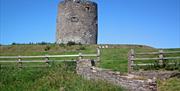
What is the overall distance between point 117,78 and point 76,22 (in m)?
24.3

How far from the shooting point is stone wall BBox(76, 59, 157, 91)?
1269 centimetres

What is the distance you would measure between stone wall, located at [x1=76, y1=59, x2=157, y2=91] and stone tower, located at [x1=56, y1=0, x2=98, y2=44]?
20323 millimetres

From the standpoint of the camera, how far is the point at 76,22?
125ft

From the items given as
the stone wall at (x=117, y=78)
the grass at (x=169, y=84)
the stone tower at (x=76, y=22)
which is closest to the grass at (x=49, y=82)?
the stone wall at (x=117, y=78)

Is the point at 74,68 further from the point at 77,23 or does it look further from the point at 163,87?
the point at 77,23

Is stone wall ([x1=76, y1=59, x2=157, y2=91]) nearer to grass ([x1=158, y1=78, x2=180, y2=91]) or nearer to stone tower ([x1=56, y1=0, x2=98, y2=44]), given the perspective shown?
grass ([x1=158, y1=78, x2=180, y2=91])

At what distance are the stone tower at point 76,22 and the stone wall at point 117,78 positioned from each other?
20323 mm

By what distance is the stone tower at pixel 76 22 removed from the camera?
1497 inches

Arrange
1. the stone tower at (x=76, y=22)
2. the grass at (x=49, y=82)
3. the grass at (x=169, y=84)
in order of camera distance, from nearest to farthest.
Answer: the grass at (x=49, y=82) < the grass at (x=169, y=84) < the stone tower at (x=76, y=22)

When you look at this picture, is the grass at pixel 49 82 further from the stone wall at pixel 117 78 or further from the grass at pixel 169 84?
the grass at pixel 169 84

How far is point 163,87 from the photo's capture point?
51.3 ft

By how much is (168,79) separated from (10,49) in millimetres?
20984

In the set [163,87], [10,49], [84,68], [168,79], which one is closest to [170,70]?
[168,79]

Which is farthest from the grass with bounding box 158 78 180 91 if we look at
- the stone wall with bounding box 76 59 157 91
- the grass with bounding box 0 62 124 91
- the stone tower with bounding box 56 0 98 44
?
the stone tower with bounding box 56 0 98 44
